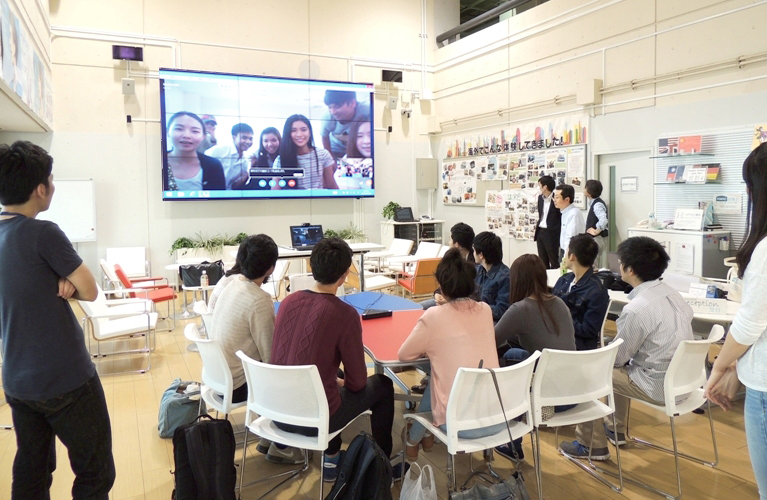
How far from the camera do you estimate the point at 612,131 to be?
6.93m

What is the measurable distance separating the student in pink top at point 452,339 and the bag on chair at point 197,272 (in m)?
4.23

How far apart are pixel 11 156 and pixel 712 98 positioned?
20.8 ft

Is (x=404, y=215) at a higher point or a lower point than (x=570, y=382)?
higher

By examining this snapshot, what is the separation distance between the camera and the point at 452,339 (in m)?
2.57

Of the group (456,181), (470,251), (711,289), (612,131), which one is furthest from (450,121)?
(711,289)

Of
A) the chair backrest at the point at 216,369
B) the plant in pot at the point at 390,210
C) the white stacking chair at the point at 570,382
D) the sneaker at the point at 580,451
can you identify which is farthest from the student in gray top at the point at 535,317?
the plant in pot at the point at 390,210

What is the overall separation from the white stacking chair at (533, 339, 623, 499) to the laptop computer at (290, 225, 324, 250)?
4.72 metres

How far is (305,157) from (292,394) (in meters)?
7.34

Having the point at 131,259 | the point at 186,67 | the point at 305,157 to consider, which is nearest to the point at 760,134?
the point at 305,157

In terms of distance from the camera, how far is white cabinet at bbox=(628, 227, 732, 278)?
217 inches

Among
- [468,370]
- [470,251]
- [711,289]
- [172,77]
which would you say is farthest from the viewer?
[172,77]

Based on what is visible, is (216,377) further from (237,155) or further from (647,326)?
(237,155)

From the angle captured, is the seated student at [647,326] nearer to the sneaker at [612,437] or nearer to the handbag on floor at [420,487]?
the sneaker at [612,437]

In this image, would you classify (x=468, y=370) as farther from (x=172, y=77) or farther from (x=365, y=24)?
(x=365, y=24)
